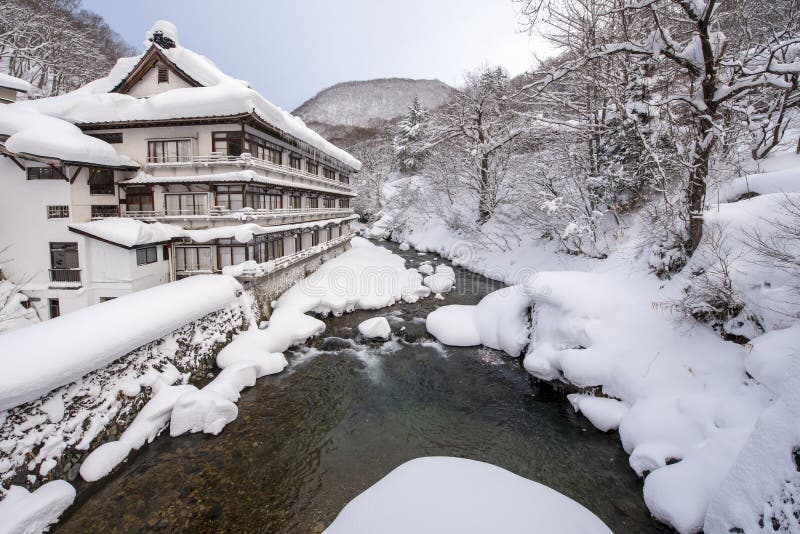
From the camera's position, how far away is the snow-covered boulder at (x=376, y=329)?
52.9 ft

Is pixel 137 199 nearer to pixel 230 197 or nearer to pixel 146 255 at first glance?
pixel 146 255

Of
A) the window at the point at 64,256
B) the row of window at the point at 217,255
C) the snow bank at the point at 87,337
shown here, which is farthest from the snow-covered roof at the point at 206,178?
the snow bank at the point at 87,337

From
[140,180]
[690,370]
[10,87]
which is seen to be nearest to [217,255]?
[140,180]

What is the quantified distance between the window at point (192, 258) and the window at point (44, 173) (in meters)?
5.55

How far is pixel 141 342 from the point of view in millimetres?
10305

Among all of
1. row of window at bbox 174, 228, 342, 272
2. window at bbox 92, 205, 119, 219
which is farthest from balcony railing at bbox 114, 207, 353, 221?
row of window at bbox 174, 228, 342, 272

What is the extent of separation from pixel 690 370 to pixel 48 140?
2415 cm

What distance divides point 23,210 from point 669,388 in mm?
25246

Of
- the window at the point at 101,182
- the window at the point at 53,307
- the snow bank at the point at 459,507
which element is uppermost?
the window at the point at 101,182

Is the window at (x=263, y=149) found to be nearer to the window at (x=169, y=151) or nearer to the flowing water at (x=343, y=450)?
the window at (x=169, y=151)

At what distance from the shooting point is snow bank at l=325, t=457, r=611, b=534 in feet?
18.8

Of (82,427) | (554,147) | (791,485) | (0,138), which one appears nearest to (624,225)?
(554,147)

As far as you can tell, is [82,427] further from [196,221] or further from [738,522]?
[738,522]

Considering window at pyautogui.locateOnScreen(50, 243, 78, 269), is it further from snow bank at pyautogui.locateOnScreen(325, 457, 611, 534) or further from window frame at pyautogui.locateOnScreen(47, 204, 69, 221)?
snow bank at pyautogui.locateOnScreen(325, 457, 611, 534)
